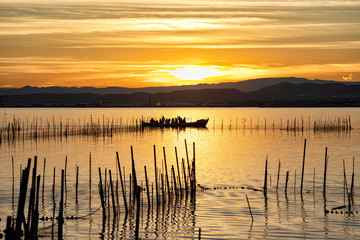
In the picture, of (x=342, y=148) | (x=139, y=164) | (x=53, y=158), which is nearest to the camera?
(x=139, y=164)

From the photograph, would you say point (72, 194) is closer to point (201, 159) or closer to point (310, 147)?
point (201, 159)

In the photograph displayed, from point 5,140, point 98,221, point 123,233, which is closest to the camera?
point 123,233

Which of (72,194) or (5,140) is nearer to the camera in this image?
(72,194)

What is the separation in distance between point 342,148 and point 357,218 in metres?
31.2

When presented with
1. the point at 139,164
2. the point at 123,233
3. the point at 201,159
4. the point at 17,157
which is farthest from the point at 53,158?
the point at 123,233

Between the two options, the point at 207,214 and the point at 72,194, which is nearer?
the point at 207,214

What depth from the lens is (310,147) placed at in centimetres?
4988

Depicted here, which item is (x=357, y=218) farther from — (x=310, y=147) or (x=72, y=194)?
(x=310, y=147)

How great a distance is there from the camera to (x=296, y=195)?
899 inches

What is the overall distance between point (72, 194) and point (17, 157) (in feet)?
63.2

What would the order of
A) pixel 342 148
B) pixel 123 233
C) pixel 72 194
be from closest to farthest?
pixel 123 233
pixel 72 194
pixel 342 148

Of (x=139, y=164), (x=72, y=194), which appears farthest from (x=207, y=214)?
(x=139, y=164)

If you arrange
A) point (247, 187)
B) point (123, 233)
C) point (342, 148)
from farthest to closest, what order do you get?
1. point (342, 148)
2. point (247, 187)
3. point (123, 233)

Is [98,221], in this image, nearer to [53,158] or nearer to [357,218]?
[357,218]
